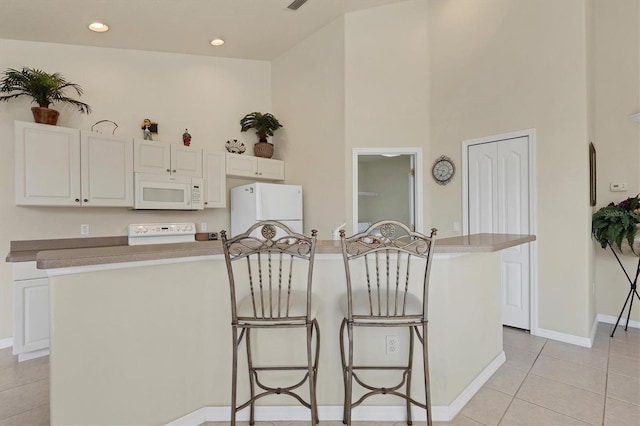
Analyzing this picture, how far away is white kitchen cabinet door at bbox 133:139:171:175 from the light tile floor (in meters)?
2.04

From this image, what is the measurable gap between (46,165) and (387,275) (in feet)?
11.1

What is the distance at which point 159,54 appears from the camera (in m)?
4.32

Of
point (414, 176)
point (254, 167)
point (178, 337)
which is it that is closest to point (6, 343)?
point (178, 337)

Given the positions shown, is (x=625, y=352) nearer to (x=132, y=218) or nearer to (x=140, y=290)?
(x=140, y=290)

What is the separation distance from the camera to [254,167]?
15.2ft

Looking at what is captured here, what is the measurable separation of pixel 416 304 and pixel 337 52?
342 cm

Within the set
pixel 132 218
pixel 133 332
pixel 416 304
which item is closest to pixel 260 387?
pixel 133 332

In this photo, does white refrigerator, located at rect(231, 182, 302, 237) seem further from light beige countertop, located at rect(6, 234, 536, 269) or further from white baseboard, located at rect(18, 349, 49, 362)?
white baseboard, located at rect(18, 349, 49, 362)

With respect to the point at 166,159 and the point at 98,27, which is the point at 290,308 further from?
the point at 98,27

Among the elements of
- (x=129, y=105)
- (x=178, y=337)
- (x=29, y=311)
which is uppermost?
(x=129, y=105)

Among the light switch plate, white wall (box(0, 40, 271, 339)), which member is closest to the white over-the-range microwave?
white wall (box(0, 40, 271, 339))

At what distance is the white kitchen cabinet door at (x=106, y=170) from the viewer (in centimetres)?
342

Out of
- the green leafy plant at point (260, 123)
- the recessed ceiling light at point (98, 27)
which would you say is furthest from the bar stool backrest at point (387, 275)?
the recessed ceiling light at point (98, 27)

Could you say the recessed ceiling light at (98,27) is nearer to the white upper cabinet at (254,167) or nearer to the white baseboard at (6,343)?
the white upper cabinet at (254,167)
